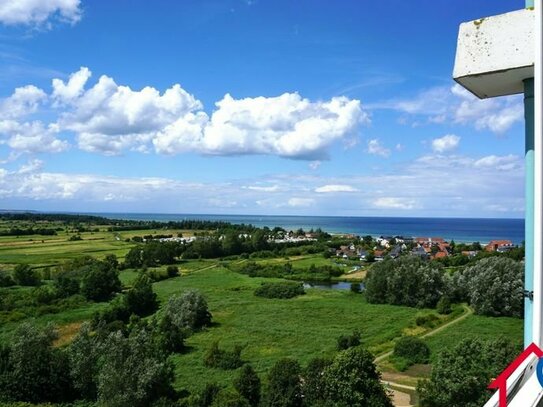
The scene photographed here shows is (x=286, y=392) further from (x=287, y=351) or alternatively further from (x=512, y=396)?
(x=512, y=396)

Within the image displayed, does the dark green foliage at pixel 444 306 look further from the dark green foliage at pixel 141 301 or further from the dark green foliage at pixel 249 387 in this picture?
the dark green foliage at pixel 249 387

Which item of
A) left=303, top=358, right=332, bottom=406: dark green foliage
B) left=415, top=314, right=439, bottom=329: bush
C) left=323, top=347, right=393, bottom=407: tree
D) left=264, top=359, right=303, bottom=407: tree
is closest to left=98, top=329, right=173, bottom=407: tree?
left=264, top=359, right=303, bottom=407: tree

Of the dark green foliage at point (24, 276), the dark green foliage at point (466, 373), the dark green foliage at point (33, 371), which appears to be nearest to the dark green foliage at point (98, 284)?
the dark green foliage at point (24, 276)

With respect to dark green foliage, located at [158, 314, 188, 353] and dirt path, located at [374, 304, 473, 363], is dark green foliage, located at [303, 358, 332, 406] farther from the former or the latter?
dark green foliage, located at [158, 314, 188, 353]

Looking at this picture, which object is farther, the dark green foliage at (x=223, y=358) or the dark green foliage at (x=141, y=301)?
the dark green foliage at (x=141, y=301)

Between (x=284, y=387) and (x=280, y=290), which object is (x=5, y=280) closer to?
(x=280, y=290)

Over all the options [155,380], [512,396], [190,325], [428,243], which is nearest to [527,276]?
[512,396]
